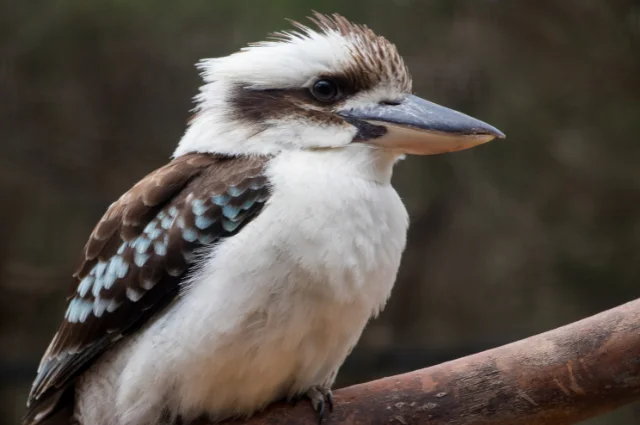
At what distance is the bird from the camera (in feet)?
4.03

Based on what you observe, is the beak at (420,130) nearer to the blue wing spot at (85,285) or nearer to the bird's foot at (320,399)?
the bird's foot at (320,399)

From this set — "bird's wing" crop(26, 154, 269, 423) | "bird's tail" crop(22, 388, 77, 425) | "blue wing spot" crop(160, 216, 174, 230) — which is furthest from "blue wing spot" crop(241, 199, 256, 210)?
"bird's tail" crop(22, 388, 77, 425)

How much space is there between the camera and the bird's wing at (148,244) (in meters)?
1.28

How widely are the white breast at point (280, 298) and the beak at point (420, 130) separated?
0.13 feet

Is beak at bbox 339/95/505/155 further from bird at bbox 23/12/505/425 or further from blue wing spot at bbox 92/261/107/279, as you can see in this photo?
blue wing spot at bbox 92/261/107/279

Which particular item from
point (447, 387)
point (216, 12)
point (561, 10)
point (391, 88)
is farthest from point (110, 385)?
point (561, 10)

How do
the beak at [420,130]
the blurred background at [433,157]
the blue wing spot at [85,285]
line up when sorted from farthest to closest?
the blurred background at [433,157]
the blue wing spot at [85,285]
the beak at [420,130]

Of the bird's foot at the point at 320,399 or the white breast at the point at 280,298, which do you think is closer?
the white breast at the point at 280,298

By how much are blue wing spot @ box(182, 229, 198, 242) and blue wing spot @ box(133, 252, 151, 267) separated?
73 millimetres

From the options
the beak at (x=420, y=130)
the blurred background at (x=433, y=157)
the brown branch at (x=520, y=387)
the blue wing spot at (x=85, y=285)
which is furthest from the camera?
the blurred background at (x=433, y=157)

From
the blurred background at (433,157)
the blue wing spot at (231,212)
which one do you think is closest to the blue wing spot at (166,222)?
the blue wing spot at (231,212)

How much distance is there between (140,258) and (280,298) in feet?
0.85

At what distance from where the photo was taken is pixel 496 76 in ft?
8.60

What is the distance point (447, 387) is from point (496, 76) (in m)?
1.53
